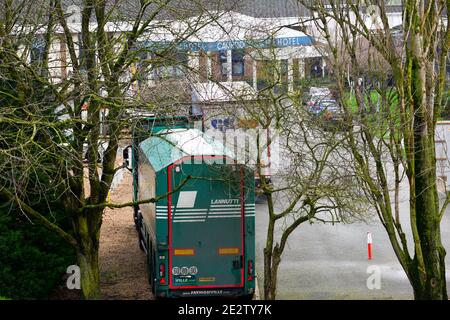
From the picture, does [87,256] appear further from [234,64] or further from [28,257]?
[234,64]

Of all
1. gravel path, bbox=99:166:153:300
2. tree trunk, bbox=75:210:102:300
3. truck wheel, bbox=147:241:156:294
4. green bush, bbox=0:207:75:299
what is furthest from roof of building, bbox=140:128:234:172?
gravel path, bbox=99:166:153:300

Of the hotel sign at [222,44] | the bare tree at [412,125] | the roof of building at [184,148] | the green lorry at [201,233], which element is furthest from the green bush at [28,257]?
the bare tree at [412,125]

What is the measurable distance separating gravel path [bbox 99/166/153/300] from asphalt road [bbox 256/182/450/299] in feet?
9.36

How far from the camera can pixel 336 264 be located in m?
22.3

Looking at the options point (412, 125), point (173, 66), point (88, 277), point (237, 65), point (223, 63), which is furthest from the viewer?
point (237, 65)

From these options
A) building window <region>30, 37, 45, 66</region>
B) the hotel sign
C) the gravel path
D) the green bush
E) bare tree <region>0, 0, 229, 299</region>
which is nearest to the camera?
bare tree <region>0, 0, 229, 299</region>

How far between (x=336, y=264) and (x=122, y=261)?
528 centimetres

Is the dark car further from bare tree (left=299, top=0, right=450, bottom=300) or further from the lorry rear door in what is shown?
the lorry rear door

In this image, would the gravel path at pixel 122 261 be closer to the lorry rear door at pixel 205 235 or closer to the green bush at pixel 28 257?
the green bush at pixel 28 257

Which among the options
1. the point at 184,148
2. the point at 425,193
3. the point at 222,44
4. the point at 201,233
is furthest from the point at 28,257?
the point at 425,193

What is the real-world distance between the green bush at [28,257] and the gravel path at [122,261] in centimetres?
135

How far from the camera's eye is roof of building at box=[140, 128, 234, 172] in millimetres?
16750

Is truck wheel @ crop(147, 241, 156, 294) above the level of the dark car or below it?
below

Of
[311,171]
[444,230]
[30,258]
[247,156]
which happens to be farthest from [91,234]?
[444,230]
